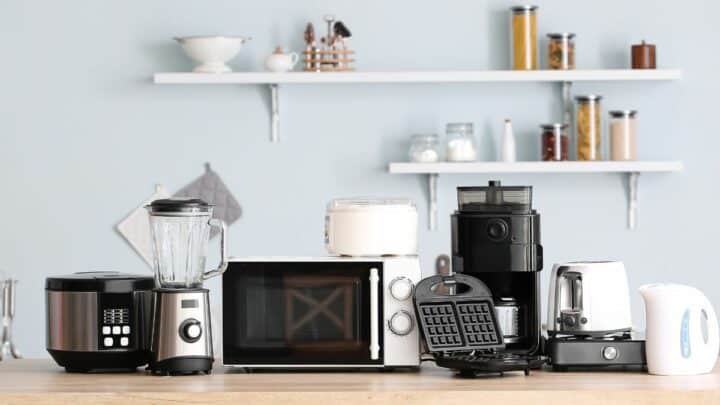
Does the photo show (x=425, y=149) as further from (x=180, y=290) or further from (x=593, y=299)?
(x=180, y=290)

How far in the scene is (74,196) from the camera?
459 cm

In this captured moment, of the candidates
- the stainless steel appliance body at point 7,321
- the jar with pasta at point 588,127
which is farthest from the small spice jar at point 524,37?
the stainless steel appliance body at point 7,321

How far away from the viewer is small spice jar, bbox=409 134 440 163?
14.3ft

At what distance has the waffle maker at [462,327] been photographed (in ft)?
7.36

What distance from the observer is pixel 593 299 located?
2.34 meters

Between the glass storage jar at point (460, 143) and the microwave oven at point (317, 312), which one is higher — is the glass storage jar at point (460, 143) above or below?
above

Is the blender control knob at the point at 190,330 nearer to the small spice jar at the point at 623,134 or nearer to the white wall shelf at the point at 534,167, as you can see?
the white wall shelf at the point at 534,167

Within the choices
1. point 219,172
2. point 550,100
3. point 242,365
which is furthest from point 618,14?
point 242,365

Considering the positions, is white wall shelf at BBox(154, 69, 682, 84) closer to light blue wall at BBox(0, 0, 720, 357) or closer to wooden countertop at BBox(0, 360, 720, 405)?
light blue wall at BBox(0, 0, 720, 357)

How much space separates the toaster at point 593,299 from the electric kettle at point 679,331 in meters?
0.10

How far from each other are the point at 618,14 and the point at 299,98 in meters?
1.31

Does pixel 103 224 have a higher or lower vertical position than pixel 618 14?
lower

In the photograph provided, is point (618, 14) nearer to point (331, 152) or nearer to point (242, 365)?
point (331, 152)

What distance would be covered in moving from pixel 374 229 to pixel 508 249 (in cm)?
28
